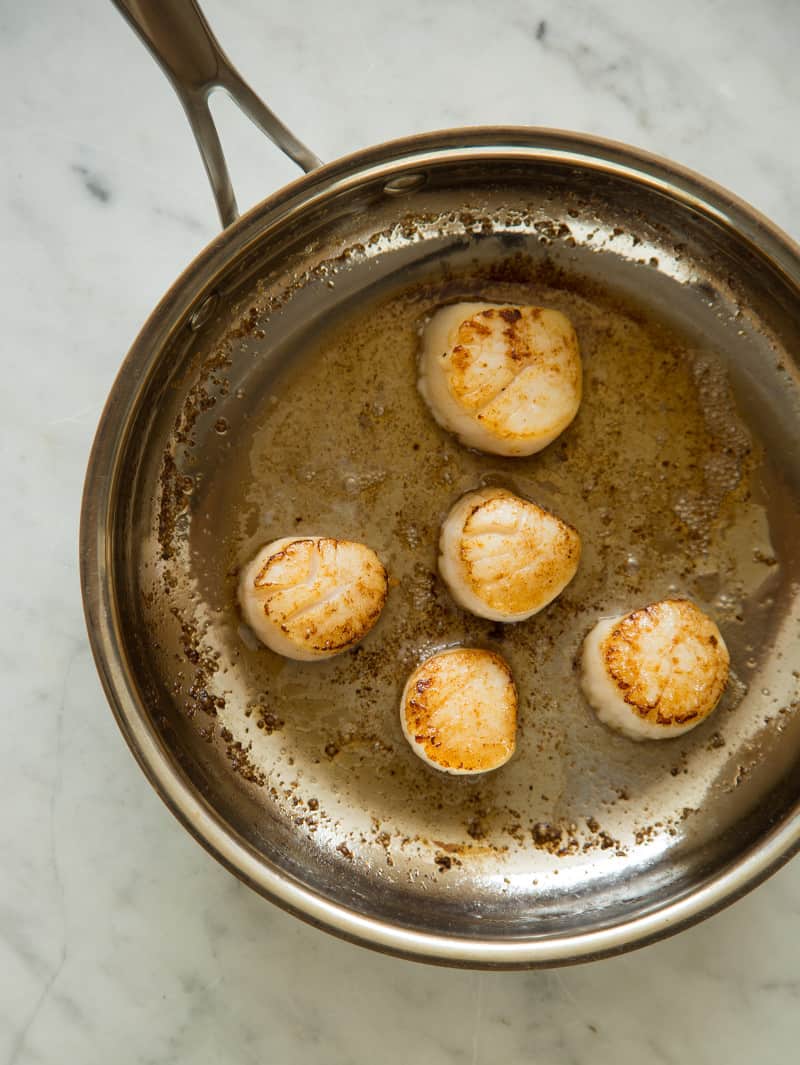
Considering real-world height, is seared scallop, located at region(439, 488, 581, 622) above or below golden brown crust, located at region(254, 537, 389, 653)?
below

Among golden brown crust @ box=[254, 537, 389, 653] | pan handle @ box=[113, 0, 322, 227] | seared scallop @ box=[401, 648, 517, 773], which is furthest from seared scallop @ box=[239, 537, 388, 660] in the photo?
pan handle @ box=[113, 0, 322, 227]

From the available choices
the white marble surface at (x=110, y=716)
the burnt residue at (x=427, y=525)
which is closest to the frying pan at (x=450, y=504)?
the burnt residue at (x=427, y=525)

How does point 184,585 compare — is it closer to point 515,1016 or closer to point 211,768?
point 211,768

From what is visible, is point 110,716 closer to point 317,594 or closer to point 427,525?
point 317,594

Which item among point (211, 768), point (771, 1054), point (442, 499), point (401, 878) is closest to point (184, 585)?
point (211, 768)

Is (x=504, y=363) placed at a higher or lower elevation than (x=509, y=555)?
higher

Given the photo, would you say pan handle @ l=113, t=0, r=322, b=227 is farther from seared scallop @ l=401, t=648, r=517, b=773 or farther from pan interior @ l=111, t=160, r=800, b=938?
seared scallop @ l=401, t=648, r=517, b=773

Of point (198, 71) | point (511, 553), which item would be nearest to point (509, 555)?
point (511, 553)
